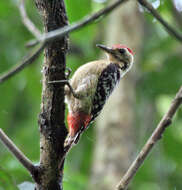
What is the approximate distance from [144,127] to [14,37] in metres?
2.29

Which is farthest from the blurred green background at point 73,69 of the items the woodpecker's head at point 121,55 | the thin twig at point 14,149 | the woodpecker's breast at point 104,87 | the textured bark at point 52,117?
the thin twig at point 14,149

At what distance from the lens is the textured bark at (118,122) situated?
4.64 meters

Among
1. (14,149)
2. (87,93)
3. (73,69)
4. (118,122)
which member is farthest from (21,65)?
(73,69)

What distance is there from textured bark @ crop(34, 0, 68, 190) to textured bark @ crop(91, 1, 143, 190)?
220cm

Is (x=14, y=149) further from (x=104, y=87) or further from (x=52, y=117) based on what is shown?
(x=104, y=87)

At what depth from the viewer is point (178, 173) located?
6168mm

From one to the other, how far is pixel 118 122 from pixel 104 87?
1420 mm

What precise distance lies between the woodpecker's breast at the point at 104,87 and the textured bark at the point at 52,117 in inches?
48.8

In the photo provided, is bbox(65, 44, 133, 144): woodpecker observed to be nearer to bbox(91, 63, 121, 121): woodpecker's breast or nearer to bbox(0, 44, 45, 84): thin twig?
bbox(91, 63, 121, 121): woodpecker's breast

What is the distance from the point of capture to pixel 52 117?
232 cm

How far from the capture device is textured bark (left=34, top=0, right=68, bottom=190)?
223cm

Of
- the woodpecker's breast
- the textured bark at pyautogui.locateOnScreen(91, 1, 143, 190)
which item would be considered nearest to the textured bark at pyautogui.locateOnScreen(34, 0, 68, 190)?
the woodpecker's breast

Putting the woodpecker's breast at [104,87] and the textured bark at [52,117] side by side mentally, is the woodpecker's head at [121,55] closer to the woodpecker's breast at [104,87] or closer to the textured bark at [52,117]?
the woodpecker's breast at [104,87]

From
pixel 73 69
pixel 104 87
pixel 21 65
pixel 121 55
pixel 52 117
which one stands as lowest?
pixel 73 69
